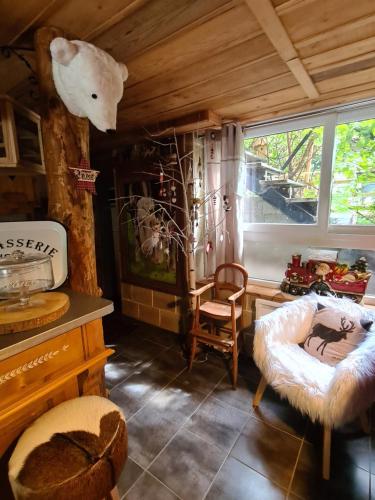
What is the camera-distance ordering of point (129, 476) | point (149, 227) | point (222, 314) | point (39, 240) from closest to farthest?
1. point (39, 240)
2. point (129, 476)
3. point (222, 314)
4. point (149, 227)

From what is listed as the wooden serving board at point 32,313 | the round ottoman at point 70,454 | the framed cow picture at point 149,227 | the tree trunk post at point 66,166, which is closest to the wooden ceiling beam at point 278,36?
the tree trunk post at point 66,166

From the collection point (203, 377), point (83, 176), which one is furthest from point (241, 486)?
point (83, 176)

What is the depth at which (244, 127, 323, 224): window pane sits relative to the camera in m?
1.94

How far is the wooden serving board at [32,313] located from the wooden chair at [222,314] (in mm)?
1104

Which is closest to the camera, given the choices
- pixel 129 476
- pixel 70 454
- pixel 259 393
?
pixel 70 454

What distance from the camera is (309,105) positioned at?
1738mm

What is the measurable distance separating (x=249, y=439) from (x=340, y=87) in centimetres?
217

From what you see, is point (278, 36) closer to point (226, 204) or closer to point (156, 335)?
point (226, 204)

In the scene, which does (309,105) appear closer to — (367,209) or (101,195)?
(367,209)

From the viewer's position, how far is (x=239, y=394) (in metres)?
1.73

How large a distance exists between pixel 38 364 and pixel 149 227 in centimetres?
169

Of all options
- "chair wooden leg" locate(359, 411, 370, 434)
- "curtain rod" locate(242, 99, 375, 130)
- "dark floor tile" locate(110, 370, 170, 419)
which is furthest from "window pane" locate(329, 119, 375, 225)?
"dark floor tile" locate(110, 370, 170, 419)

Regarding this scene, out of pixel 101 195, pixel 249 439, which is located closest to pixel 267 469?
pixel 249 439

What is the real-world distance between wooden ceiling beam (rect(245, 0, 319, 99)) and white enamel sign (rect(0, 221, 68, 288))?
1168mm
